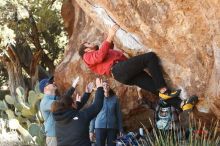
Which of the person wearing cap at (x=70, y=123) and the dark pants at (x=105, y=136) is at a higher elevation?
the person wearing cap at (x=70, y=123)

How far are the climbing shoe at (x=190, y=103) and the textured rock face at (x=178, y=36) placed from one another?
13 cm

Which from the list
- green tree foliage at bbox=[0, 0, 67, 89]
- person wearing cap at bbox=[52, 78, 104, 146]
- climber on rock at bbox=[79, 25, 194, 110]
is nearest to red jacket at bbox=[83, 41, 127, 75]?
climber on rock at bbox=[79, 25, 194, 110]

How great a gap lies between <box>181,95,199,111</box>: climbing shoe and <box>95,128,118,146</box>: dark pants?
89.0 inches

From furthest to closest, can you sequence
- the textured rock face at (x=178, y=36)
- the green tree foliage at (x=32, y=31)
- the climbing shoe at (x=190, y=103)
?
the green tree foliage at (x=32, y=31) → the climbing shoe at (x=190, y=103) → the textured rock face at (x=178, y=36)

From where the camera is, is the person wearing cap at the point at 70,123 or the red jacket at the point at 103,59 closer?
the person wearing cap at the point at 70,123

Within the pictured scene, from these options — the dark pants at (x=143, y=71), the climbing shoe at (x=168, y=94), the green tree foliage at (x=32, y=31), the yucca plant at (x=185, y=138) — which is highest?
the green tree foliage at (x=32, y=31)

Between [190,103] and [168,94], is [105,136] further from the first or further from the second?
[190,103]

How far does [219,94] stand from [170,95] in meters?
0.86

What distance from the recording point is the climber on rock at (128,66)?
827 centimetres

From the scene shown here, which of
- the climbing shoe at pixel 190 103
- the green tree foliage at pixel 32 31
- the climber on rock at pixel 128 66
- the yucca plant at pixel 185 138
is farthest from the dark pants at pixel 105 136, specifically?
the green tree foliage at pixel 32 31

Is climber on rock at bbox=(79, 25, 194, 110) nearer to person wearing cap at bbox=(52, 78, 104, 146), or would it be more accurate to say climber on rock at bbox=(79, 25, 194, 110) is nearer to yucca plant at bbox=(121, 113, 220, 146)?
yucca plant at bbox=(121, 113, 220, 146)

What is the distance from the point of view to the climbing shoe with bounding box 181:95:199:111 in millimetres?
8094

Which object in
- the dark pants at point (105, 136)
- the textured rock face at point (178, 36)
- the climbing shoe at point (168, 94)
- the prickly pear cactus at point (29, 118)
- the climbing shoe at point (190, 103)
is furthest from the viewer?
the prickly pear cactus at point (29, 118)

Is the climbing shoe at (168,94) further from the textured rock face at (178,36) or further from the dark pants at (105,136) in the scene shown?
the dark pants at (105,136)
